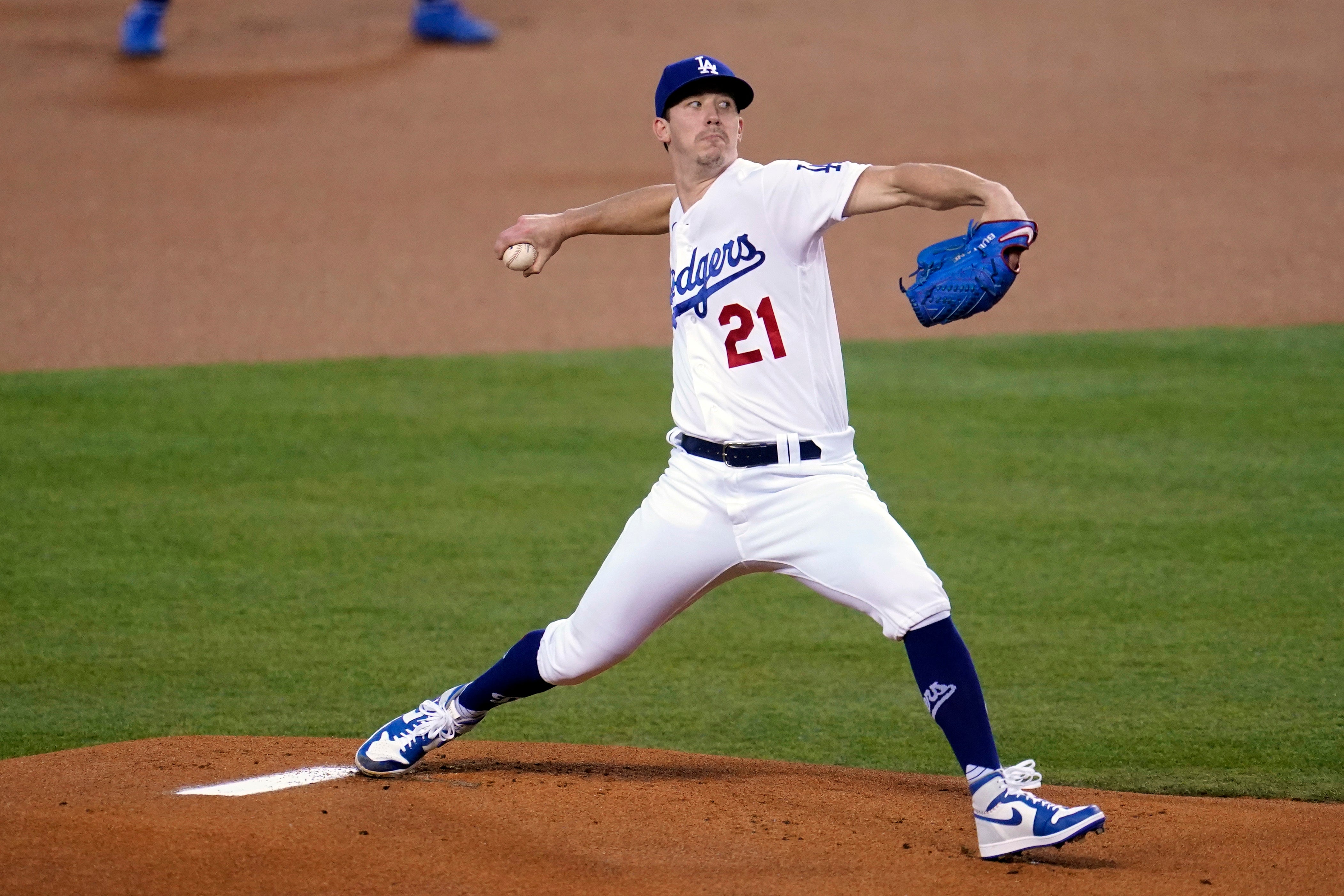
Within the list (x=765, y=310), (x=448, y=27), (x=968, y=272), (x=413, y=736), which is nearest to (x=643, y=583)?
(x=765, y=310)

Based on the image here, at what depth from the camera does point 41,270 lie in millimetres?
11820

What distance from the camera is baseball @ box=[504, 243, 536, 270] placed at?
3992 mm

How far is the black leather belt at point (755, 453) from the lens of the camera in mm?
3584

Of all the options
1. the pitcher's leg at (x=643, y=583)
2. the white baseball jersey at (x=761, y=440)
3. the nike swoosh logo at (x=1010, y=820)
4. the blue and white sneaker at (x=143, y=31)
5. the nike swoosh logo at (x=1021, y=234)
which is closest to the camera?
the nike swoosh logo at (x=1021, y=234)

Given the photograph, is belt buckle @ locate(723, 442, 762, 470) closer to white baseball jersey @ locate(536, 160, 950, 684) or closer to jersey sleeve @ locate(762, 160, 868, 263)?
white baseball jersey @ locate(536, 160, 950, 684)

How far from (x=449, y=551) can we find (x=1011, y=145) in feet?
30.8

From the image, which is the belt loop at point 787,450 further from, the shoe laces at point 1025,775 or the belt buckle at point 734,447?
the shoe laces at point 1025,775

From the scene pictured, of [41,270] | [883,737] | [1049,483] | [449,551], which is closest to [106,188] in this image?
[41,270]

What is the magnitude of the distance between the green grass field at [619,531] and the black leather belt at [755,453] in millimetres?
1297

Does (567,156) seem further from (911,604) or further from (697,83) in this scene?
(911,604)

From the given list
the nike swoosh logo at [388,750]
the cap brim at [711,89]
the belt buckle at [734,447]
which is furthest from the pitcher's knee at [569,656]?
the cap brim at [711,89]

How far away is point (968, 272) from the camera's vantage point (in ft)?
11.0

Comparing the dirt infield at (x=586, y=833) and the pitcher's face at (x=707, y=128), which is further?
the pitcher's face at (x=707, y=128)

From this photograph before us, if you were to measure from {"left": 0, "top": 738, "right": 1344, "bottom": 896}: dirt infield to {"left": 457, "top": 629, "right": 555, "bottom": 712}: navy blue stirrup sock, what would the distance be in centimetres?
20
